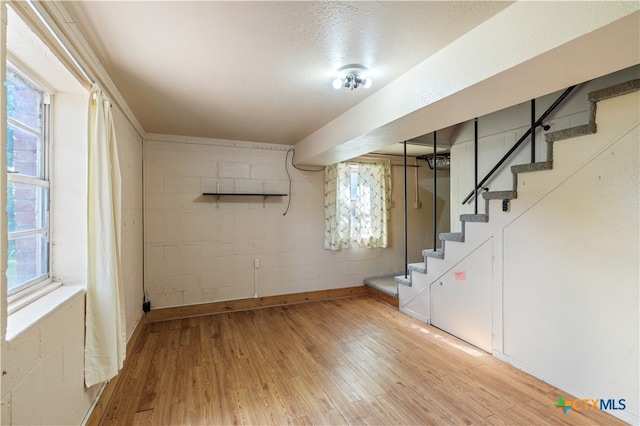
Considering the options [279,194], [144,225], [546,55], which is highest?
[546,55]

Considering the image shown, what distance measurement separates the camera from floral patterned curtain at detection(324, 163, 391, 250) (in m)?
4.37

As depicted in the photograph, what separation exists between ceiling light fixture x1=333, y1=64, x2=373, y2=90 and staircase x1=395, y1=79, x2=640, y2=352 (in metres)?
1.47

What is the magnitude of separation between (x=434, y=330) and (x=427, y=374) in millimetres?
947

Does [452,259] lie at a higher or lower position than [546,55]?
lower

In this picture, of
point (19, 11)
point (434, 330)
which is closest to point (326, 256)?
point (434, 330)

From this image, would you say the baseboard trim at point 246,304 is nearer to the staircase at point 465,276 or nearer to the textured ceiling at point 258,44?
the staircase at point 465,276

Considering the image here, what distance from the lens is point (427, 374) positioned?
2.31 m

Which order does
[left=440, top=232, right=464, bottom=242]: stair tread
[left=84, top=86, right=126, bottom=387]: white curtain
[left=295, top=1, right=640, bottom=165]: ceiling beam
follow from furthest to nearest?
[left=440, top=232, right=464, bottom=242]: stair tread
[left=84, top=86, right=126, bottom=387]: white curtain
[left=295, top=1, right=640, bottom=165]: ceiling beam

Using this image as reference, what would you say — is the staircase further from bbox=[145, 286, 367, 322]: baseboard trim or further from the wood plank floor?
bbox=[145, 286, 367, 322]: baseboard trim

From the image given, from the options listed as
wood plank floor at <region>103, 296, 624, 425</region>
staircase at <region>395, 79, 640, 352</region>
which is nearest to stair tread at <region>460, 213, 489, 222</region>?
staircase at <region>395, 79, 640, 352</region>

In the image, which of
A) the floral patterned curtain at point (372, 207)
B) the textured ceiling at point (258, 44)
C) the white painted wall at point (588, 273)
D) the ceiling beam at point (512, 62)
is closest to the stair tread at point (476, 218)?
the white painted wall at point (588, 273)

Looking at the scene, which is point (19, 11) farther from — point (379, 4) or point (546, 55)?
point (546, 55)

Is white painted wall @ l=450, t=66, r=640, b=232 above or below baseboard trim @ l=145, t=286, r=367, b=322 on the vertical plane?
above

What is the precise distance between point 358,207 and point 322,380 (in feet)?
9.07
